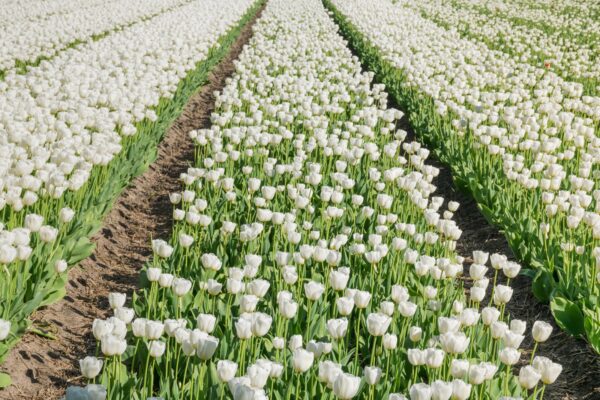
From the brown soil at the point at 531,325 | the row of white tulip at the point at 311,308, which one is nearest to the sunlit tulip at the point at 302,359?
the row of white tulip at the point at 311,308

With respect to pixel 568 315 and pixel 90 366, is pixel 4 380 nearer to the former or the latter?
pixel 90 366

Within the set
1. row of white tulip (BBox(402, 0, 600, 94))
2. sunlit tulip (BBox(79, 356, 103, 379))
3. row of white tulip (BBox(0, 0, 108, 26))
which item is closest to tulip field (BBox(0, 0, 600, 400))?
sunlit tulip (BBox(79, 356, 103, 379))

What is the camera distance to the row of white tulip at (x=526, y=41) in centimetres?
1226

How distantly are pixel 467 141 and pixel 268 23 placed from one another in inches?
504

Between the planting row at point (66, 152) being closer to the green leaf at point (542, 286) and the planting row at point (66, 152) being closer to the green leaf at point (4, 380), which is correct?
the green leaf at point (4, 380)

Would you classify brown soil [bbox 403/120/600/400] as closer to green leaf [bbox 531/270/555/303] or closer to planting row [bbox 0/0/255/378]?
green leaf [bbox 531/270/555/303]

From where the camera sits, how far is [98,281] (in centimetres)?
522

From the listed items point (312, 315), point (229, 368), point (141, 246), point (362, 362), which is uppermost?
point (229, 368)

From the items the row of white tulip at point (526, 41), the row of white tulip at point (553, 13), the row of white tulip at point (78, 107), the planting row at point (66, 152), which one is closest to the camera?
the planting row at point (66, 152)

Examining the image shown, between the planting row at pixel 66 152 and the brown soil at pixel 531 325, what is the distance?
2950mm

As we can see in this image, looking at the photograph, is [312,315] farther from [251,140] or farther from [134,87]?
[134,87]

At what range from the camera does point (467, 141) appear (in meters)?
7.95

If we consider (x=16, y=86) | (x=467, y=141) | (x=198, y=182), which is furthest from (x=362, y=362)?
(x=16, y=86)

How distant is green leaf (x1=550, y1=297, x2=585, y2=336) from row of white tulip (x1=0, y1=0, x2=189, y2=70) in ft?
28.1
